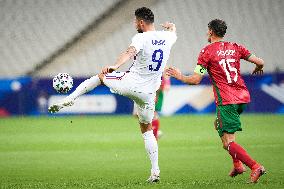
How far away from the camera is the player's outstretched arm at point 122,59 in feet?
27.6

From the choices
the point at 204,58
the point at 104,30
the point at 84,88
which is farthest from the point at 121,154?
the point at 104,30

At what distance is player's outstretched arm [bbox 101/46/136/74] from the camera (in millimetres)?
8406

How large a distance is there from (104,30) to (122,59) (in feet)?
70.1

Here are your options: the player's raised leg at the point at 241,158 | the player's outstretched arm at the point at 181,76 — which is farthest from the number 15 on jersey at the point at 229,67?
the player's raised leg at the point at 241,158

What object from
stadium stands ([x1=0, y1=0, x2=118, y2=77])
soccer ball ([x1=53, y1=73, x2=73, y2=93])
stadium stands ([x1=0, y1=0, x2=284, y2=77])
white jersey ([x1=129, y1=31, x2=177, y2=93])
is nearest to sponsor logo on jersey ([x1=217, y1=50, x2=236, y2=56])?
white jersey ([x1=129, y1=31, x2=177, y2=93])

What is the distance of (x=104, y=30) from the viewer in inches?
1172

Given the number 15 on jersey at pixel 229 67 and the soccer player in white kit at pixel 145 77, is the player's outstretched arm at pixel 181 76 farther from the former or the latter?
the soccer player in white kit at pixel 145 77

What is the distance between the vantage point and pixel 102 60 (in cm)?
2872

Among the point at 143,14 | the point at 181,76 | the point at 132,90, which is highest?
the point at 143,14

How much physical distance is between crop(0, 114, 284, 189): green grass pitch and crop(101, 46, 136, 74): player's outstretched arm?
1.36 m

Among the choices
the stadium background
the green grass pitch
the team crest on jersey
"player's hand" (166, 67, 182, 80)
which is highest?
the stadium background

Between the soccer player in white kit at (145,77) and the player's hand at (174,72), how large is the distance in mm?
736

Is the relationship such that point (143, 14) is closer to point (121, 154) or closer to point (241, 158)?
point (241, 158)

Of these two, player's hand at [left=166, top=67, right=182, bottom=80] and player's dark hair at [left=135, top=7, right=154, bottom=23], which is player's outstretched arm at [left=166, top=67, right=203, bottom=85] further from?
player's dark hair at [left=135, top=7, right=154, bottom=23]
